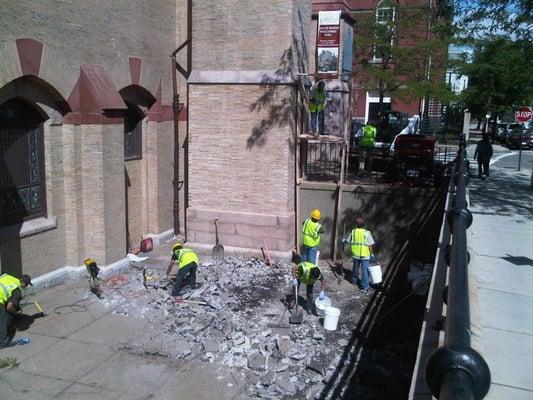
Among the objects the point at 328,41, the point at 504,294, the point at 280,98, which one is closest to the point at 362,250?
the point at 280,98

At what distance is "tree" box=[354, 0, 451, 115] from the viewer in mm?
27094

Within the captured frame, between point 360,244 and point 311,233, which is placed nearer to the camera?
point 360,244

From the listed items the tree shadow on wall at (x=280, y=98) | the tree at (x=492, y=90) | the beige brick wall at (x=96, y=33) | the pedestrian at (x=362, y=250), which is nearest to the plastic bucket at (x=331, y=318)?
the pedestrian at (x=362, y=250)

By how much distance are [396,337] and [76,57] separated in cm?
947

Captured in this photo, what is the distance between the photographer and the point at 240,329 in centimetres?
1070

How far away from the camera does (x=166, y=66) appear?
1644 centimetres

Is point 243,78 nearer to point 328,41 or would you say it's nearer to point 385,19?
point 328,41

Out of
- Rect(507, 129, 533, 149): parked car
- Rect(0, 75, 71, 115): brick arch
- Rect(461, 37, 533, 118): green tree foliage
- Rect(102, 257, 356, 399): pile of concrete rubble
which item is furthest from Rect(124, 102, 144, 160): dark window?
Rect(507, 129, 533, 149): parked car

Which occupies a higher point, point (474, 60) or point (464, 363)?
point (474, 60)

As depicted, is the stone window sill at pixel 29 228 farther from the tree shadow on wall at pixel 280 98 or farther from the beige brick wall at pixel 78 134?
the tree shadow on wall at pixel 280 98

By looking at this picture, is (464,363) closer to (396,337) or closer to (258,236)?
(396,337)

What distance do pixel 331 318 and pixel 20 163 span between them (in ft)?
24.3

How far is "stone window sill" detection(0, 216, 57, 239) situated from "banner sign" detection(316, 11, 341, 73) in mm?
10551

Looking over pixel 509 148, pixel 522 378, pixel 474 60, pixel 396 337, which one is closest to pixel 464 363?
pixel 522 378
